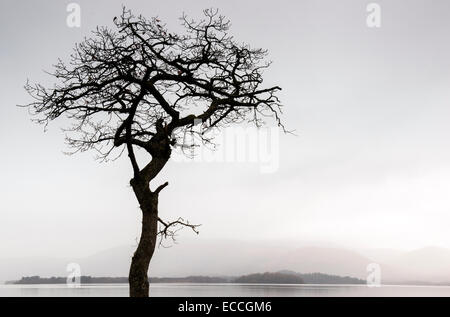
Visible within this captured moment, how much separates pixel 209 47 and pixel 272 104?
2449mm

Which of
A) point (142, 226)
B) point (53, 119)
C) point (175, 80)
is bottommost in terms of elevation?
point (142, 226)

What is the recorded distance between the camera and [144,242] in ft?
37.5

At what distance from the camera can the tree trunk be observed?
11.1m

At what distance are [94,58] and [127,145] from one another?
89.7 inches

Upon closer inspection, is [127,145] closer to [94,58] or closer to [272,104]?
[94,58]

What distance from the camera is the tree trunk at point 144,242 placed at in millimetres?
11100

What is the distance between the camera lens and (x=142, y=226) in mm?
11664

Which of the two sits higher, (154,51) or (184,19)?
(184,19)

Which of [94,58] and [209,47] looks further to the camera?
[209,47]
